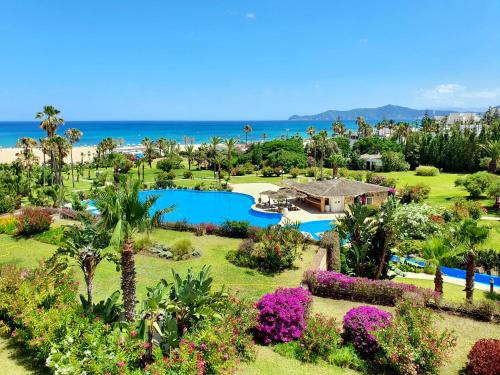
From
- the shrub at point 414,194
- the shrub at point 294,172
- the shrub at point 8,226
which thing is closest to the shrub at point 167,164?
the shrub at point 294,172

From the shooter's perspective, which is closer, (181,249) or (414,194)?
(181,249)

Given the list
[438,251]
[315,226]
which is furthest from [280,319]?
[315,226]

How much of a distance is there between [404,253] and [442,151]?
150 feet

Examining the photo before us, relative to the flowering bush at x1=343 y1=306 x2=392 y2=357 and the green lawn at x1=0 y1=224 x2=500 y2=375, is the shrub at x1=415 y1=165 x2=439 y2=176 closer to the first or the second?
the green lawn at x1=0 y1=224 x2=500 y2=375

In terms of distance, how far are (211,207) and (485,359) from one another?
32764mm

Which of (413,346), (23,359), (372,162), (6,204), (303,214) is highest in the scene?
(372,162)

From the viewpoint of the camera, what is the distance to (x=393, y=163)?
63.7 m

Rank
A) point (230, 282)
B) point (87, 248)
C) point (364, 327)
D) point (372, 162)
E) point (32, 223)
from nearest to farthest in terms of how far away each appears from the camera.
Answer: point (364, 327) < point (87, 248) < point (230, 282) < point (32, 223) < point (372, 162)

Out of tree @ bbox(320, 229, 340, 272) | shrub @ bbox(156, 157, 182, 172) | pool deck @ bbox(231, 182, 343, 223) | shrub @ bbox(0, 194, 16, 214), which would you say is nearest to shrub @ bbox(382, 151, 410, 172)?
pool deck @ bbox(231, 182, 343, 223)

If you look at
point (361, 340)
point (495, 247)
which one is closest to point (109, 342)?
point (361, 340)

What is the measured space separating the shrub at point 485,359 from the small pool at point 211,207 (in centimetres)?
2182

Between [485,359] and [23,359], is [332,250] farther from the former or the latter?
[23,359]

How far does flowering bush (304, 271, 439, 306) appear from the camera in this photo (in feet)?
47.0

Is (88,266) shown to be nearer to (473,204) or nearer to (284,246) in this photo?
(284,246)
